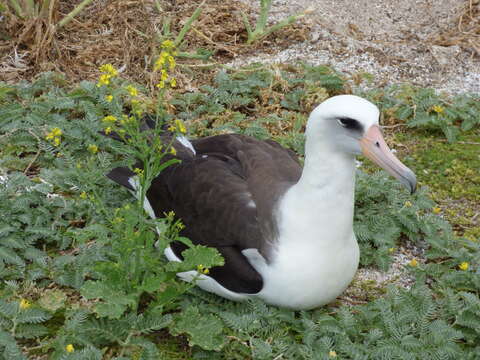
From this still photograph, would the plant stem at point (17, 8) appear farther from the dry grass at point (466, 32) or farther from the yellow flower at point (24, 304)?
the dry grass at point (466, 32)

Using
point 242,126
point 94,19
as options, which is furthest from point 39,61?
point 242,126

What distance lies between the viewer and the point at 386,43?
647 centimetres

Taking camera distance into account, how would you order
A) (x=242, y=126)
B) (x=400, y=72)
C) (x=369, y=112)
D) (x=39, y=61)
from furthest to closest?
1. (x=400, y=72)
2. (x=39, y=61)
3. (x=242, y=126)
4. (x=369, y=112)

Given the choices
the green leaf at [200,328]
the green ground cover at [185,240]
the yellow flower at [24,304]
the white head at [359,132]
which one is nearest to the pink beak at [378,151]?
the white head at [359,132]

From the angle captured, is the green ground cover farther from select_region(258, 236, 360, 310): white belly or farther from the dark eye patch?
the dark eye patch

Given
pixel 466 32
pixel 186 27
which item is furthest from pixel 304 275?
pixel 466 32

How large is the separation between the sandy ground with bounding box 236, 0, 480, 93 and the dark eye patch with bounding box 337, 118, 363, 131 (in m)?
3.02

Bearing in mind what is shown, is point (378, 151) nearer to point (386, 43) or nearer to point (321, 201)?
point (321, 201)

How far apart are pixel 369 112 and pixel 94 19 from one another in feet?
13.2

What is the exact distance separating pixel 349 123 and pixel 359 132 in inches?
2.4

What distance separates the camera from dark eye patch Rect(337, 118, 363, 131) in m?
3.05

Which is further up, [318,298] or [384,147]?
[384,147]

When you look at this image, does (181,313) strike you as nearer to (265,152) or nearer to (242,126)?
(265,152)

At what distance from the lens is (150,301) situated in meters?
3.68
